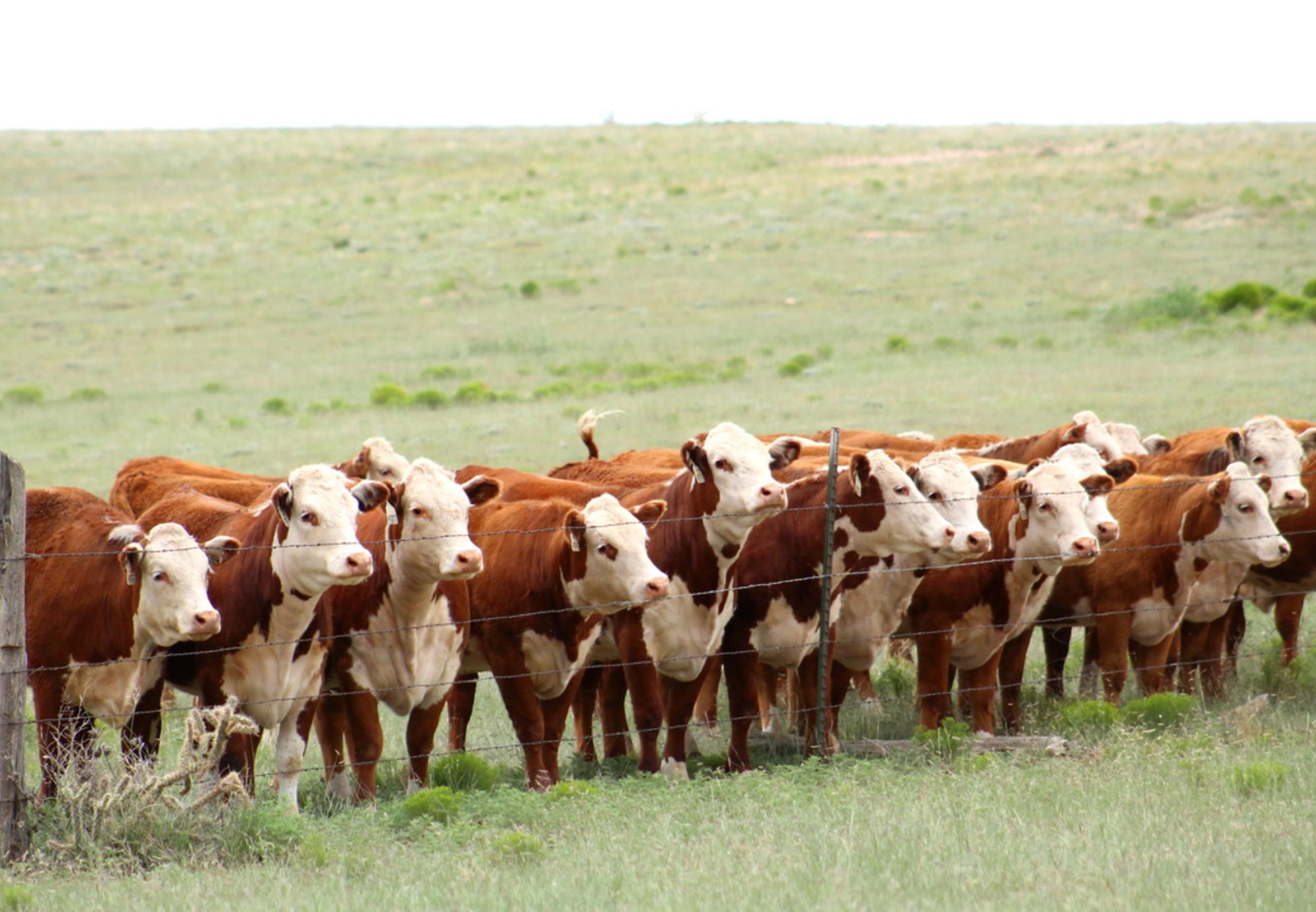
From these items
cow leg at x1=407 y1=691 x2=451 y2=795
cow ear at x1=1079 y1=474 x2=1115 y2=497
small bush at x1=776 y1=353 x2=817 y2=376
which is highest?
cow ear at x1=1079 y1=474 x2=1115 y2=497

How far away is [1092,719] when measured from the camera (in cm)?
905

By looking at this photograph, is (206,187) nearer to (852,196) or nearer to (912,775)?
(852,196)

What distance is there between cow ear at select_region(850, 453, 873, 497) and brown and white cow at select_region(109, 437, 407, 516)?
3.95 meters

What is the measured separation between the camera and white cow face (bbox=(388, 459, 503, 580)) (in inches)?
322

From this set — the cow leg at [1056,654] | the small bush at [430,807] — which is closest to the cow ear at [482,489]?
the small bush at [430,807]

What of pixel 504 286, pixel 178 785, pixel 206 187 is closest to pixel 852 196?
pixel 504 286

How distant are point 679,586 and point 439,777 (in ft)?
5.76

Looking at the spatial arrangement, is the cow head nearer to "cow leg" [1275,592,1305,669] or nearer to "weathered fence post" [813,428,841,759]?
"weathered fence post" [813,428,841,759]

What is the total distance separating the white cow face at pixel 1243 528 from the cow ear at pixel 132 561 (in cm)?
651

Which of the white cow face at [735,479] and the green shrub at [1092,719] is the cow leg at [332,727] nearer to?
the white cow face at [735,479]

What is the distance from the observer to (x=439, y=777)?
27.8ft

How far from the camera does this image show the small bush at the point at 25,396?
30797 millimetres

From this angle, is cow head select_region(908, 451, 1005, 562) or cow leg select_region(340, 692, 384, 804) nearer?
cow leg select_region(340, 692, 384, 804)

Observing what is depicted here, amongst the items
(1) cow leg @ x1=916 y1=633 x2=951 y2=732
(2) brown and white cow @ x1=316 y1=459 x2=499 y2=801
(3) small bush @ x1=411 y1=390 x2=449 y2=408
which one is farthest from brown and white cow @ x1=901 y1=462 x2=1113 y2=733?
(3) small bush @ x1=411 y1=390 x2=449 y2=408
